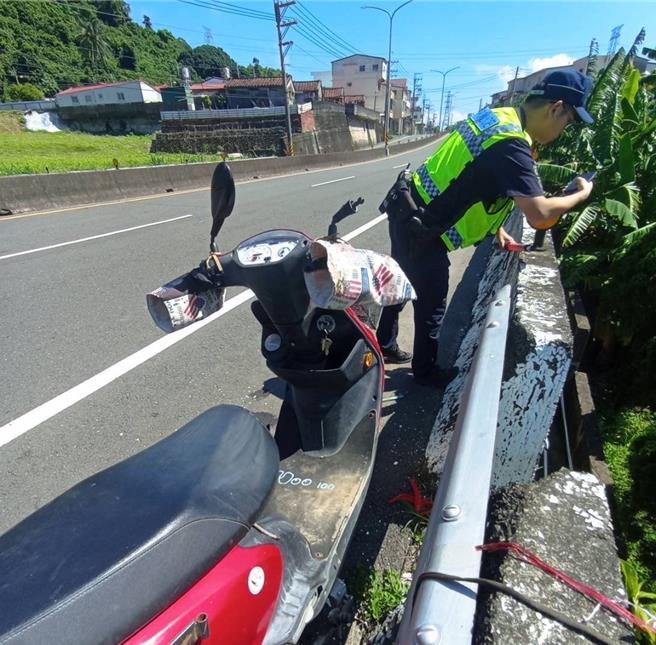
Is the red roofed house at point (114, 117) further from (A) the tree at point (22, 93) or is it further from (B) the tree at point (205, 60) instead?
(B) the tree at point (205, 60)

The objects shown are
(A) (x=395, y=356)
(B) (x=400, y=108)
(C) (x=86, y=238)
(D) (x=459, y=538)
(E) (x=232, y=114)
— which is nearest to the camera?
(D) (x=459, y=538)

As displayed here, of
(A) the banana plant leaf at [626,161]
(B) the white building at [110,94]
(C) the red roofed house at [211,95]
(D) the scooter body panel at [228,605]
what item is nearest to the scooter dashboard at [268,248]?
(D) the scooter body panel at [228,605]

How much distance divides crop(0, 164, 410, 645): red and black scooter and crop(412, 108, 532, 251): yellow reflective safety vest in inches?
42.3

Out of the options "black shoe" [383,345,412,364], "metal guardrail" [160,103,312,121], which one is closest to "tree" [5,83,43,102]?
"metal guardrail" [160,103,312,121]

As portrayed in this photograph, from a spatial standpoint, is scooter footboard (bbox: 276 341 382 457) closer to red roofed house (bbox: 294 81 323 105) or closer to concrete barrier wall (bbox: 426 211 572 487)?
concrete barrier wall (bbox: 426 211 572 487)

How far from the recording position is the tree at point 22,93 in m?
58.6

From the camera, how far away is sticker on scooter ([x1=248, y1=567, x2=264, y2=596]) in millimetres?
1155

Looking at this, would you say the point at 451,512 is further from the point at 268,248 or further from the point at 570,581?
the point at 268,248

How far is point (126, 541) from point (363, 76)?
87814mm

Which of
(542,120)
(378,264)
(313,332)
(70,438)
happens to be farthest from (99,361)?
(542,120)

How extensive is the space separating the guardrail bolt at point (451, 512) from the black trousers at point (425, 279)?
6.41ft

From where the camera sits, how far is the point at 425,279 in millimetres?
2881

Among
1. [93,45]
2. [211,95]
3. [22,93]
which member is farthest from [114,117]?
[93,45]

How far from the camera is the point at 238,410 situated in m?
1.52
